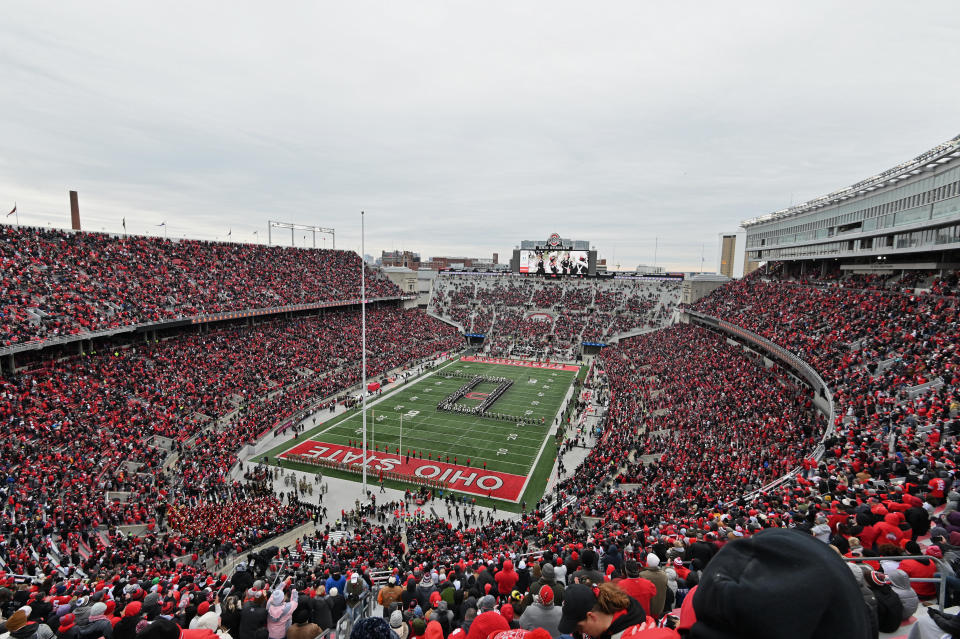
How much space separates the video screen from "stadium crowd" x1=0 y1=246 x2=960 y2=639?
28002 mm

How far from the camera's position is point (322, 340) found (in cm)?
4594

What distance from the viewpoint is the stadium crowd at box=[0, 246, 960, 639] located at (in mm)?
4566

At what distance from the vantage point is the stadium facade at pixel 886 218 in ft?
84.7

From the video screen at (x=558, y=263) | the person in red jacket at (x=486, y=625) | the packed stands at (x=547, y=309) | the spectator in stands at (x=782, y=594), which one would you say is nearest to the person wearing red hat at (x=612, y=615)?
the person in red jacket at (x=486, y=625)

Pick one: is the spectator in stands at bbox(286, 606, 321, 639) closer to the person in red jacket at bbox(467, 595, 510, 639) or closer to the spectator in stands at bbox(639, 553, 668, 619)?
the person in red jacket at bbox(467, 595, 510, 639)

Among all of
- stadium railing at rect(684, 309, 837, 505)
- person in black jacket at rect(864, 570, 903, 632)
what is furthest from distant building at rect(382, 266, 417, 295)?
person in black jacket at rect(864, 570, 903, 632)

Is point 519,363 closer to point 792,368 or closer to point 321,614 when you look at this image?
point 792,368

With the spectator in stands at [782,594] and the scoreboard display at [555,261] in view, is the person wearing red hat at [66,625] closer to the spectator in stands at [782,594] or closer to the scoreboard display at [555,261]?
the spectator in stands at [782,594]

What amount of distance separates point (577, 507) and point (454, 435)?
13068 millimetres

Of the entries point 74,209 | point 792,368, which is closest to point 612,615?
point 792,368

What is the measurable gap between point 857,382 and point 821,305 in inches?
564

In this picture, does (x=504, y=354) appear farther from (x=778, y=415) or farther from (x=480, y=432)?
(x=778, y=415)

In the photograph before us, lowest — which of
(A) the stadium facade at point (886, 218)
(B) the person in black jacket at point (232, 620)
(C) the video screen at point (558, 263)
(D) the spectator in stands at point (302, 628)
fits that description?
(B) the person in black jacket at point (232, 620)

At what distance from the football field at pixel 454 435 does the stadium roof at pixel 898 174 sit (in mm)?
26747
